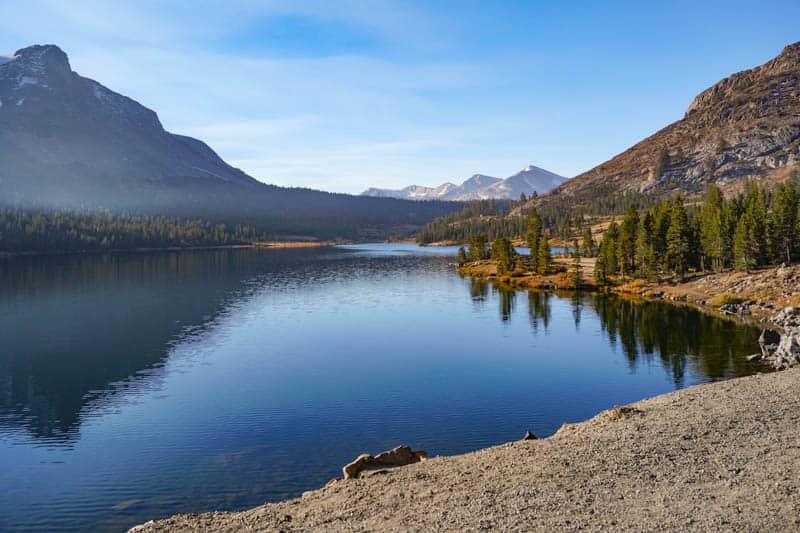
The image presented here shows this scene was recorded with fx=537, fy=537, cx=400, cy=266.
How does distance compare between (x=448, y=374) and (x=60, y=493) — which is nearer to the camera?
(x=60, y=493)

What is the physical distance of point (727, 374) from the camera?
162ft

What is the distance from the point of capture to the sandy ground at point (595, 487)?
18.7m

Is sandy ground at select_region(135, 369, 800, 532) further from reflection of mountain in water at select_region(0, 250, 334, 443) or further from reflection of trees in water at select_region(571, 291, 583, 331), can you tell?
reflection of trees in water at select_region(571, 291, 583, 331)

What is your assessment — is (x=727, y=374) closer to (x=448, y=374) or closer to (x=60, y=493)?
(x=448, y=374)

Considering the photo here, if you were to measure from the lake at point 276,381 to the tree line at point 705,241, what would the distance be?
20.2 m

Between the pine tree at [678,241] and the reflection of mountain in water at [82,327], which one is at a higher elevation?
the pine tree at [678,241]

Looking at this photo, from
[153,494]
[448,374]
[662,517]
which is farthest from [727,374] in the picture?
[153,494]

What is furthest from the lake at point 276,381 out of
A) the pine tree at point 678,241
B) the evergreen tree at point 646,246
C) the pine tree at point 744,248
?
the pine tree at point 678,241

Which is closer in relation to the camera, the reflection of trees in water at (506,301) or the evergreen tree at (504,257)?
the reflection of trees in water at (506,301)

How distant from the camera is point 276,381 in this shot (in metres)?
50.4

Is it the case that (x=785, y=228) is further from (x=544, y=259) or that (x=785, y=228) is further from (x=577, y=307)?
(x=544, y=259)

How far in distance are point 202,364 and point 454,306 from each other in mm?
51660

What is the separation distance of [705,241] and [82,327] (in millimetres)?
113903

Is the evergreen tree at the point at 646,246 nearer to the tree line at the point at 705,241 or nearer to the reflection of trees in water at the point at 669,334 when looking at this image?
the tree line at the point at 705,241
